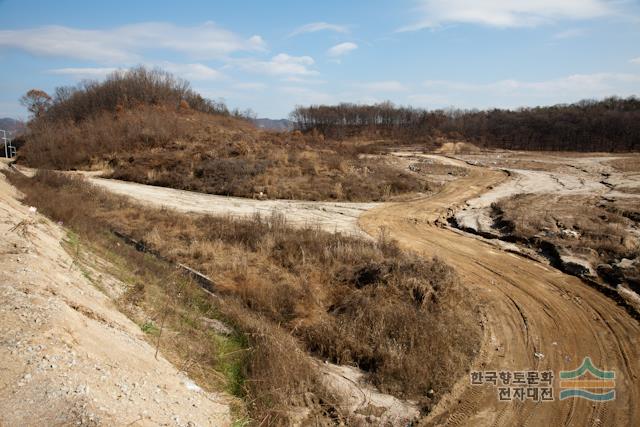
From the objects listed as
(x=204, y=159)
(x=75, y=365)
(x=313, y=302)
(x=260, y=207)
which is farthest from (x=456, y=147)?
(x=75, y=365)

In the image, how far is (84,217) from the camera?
12305 mm

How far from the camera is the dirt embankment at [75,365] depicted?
330cm

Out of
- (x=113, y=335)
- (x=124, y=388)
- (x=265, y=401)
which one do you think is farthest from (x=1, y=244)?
(x=265, y=401)

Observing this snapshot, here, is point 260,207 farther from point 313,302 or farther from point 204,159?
point 313,302

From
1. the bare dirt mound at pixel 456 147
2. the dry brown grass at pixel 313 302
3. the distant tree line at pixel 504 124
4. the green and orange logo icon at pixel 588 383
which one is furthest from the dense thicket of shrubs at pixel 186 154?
the distant tree line at pixel 504 124

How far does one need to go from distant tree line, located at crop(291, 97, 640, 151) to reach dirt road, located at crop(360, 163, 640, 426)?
45.7 meters

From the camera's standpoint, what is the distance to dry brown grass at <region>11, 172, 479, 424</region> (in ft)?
20.3

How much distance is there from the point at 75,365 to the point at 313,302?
5437 mm

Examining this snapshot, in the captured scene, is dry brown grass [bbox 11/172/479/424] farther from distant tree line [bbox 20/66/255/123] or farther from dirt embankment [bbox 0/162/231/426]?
distant tree line [bbox 20/66/255/123]

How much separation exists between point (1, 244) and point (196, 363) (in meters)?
3.52

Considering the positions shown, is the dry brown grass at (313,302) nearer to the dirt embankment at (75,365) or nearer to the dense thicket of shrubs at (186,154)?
the dirt embankment at (75,365)

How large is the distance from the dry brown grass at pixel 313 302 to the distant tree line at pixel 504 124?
4936 centimetres

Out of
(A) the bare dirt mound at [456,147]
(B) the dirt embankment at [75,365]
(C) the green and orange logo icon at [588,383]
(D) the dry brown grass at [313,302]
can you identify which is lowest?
(C) the green and orange logo icon at [588,383]

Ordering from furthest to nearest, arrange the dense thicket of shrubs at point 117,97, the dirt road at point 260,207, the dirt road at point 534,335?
1. the dense thicket of shrubs at point 117,97
2. the dirt road at point 260,207
3. the dirt road at point 534,335
